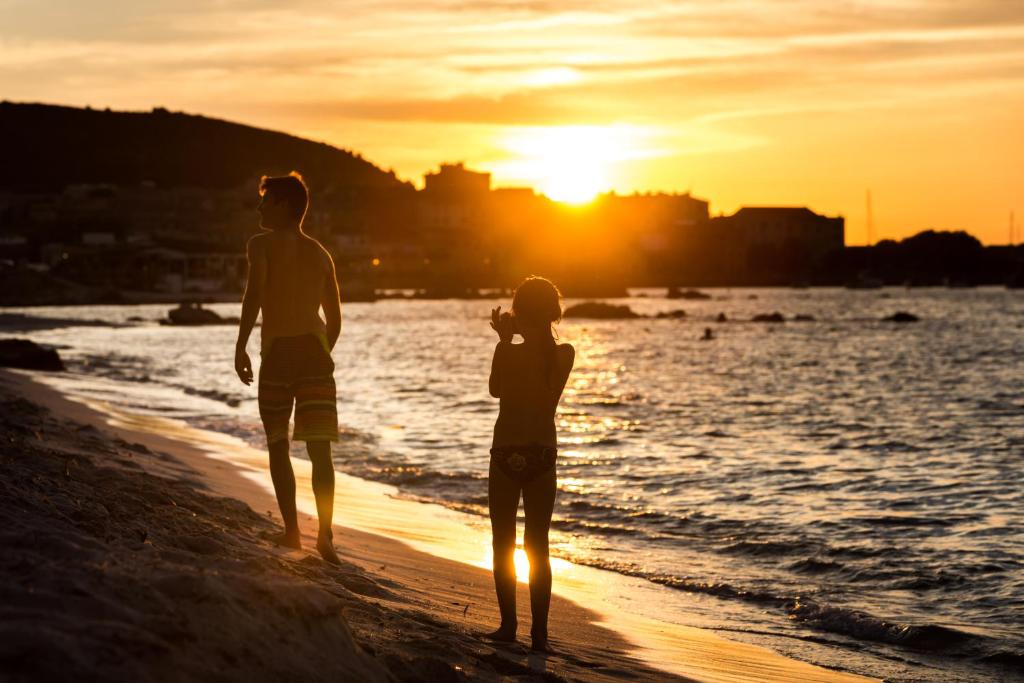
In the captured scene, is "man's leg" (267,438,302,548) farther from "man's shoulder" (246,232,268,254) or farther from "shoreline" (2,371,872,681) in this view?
"man's shoulder" (246,232,268,254)

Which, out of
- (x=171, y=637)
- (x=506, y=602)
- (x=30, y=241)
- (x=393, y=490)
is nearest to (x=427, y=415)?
(x=393, y=490)

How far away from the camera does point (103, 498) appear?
6613mm

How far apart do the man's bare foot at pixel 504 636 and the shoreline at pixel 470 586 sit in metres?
0.15

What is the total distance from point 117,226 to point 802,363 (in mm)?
142570

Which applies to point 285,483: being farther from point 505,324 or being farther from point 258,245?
point 505,324

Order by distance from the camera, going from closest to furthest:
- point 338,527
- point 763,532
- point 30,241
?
point 338,527 < point 763,532 < point 30,241

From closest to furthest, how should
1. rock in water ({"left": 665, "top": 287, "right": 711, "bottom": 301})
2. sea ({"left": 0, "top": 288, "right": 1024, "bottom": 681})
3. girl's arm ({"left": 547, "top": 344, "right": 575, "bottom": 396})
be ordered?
girl's arm ({"left": 547, "top": 344, "right": 575, "bottom": 396})
sea ({"left": 0, "top": 288, "right": 1024, "bottom": 681})
rock in water ({"left": 665, "top": 287, "right": 711, "bottom": 301})

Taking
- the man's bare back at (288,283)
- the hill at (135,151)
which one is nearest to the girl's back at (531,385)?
the man's bare back at (288,283)

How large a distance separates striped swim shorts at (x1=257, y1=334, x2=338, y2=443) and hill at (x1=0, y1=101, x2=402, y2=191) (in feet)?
621

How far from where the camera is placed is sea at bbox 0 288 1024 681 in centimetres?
781

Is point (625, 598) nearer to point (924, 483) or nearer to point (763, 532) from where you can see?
point (763, 532)

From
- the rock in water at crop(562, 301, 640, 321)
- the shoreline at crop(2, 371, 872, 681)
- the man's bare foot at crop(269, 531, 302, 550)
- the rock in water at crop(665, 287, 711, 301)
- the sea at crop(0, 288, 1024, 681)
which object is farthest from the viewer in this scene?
the rock in water at crop(665, 287, 711, 301)

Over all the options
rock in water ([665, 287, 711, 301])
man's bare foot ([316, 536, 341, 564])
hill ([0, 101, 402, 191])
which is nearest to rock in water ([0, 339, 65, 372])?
man's bare foot ([316, 536, 341, 564])

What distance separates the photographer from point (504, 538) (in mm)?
5895
